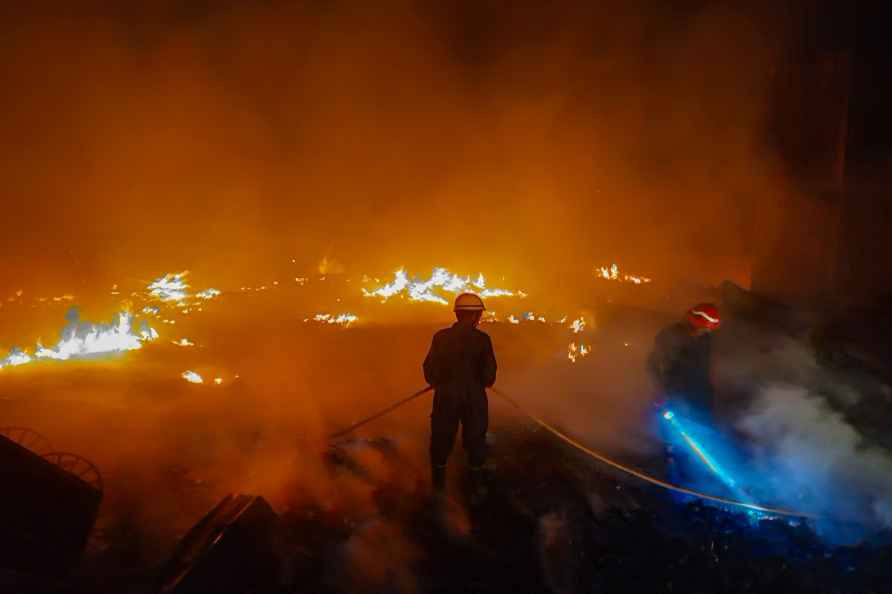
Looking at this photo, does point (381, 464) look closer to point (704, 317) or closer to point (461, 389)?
point (461, 389)

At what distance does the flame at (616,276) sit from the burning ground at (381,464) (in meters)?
2.07

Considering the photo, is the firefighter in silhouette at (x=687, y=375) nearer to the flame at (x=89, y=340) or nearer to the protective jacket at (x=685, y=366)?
the protective jacket at (x=685, y=366)

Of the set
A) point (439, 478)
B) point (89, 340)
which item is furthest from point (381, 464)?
point (89, 340)

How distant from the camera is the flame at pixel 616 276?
11.9m

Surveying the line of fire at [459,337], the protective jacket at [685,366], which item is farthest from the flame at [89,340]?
the protective jacket at [685,366]

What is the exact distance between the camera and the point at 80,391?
22.8ft

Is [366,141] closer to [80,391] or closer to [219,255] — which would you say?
[219,255]

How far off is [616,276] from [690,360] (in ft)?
23.5

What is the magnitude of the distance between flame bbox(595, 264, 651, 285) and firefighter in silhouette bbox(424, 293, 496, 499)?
7.68 m

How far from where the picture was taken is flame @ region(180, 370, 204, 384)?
750cm

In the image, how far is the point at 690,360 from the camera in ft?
18.4

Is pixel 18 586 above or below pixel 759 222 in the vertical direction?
below

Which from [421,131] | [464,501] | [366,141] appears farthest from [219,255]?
[464,501]

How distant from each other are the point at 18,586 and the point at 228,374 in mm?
4693
